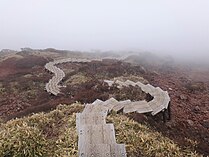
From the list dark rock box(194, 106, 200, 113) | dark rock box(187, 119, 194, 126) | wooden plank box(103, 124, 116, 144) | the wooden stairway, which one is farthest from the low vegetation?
dark rock box(194, 106, 200, 113)

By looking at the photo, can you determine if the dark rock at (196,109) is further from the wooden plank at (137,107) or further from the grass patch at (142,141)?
the grass patch at (142,141)

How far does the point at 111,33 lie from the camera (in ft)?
422

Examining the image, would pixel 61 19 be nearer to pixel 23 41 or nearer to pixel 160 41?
pixel 23 41

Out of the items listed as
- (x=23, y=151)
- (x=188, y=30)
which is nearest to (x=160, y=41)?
(x=188, y=30)

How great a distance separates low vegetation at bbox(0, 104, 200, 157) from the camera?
37.3 feet

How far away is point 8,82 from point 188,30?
90.4 meters

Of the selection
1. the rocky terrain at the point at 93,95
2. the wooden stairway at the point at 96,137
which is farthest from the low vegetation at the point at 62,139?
the rocky terrain at the point at 93,95

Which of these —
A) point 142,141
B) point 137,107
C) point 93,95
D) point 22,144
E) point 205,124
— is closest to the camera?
point 22,144

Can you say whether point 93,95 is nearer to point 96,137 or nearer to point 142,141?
point 142,141

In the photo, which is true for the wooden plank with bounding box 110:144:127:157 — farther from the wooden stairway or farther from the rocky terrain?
the rocky terrain

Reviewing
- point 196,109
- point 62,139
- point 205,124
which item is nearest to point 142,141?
point 62,139

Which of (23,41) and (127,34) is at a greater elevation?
(127,34)

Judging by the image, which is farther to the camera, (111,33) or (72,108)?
(111,33)

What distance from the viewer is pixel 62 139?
506 inches
